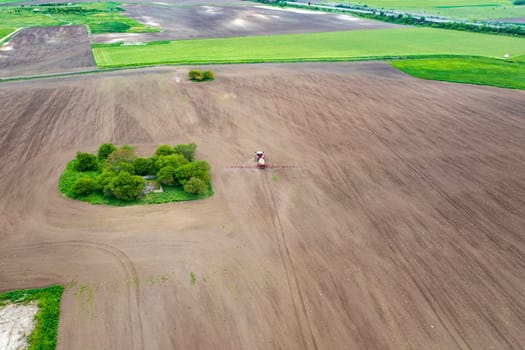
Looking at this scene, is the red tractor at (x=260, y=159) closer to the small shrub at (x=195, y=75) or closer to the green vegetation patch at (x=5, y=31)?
the small shrub at (x=195, y=75)

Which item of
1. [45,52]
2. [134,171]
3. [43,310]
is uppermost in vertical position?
[45,52]

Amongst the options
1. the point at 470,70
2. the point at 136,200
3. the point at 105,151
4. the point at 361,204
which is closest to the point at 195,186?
the point at 136,200

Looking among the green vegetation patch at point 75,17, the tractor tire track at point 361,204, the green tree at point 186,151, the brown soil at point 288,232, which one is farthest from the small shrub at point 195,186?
the green vegetation patch at point 75,17

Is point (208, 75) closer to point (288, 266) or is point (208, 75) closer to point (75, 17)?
point (288, 266)

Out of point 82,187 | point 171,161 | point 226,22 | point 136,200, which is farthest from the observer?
point 226,22

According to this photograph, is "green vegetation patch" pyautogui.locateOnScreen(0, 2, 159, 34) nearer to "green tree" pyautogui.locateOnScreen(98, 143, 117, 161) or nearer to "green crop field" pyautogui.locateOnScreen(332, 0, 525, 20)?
"green tree" pyautogui.locateOnScreen(98, 143, 117, 161)

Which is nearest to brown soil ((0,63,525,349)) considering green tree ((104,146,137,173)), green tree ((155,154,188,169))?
green tree ((155,154,188,169))

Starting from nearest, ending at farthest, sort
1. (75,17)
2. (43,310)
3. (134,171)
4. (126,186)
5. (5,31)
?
A: 1. (43,310)
2. (126,186)
3. (134,171)
4. (5,31)
5. (75,17)
